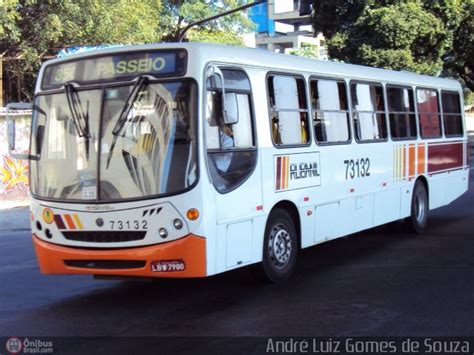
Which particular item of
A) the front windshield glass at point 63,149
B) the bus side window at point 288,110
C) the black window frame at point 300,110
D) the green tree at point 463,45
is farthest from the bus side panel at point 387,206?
the green tree at point 463,45

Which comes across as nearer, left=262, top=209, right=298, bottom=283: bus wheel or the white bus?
the white bus

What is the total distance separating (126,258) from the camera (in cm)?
670

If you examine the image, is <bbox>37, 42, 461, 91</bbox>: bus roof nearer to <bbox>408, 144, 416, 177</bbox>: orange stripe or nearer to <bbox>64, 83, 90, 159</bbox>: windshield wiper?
<bbox>64, 83, 90, 159</bbox>: windshield wiper

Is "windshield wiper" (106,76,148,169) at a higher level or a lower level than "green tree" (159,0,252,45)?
lower

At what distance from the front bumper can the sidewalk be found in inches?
300

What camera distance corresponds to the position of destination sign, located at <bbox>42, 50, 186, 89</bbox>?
6777mm

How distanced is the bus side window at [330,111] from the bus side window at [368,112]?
1.09 ft

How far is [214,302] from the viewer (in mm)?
7184

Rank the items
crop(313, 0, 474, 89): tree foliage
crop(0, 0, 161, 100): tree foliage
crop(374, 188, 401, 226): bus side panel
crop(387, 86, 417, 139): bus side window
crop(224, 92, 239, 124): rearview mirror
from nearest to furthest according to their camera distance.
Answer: crop(224, 92, 239, 124): rearview mirror
crop(374, 188, 401, 226): bus side panel
crop(387, 86, 417, 139): bus side window
crop(0, 0, 161, 100): tree foliage
crop(313, 0, 474, 89): tree foliage

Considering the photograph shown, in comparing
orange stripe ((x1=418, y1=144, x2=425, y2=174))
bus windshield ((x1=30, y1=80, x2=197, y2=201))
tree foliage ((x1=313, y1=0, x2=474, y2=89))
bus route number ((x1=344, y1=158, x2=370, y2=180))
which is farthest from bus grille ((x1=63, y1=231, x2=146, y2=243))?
tree foliage ((x1=313, y1=0, x2=474, y2=89))

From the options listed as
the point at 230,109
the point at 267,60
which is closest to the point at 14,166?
the point at 267,60

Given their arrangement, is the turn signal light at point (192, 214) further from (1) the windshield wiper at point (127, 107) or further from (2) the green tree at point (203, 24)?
(2) the green tree at point (203, 24)

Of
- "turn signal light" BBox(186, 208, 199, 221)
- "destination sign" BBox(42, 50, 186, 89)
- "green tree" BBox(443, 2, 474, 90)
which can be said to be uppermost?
"green tree" BBox(443, 2, 474, 90)

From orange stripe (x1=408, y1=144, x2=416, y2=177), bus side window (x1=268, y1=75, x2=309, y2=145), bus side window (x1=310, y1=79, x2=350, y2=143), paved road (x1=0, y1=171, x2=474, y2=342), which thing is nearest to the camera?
paved road (x1=0, y1=171, x2=474, y2=342)
